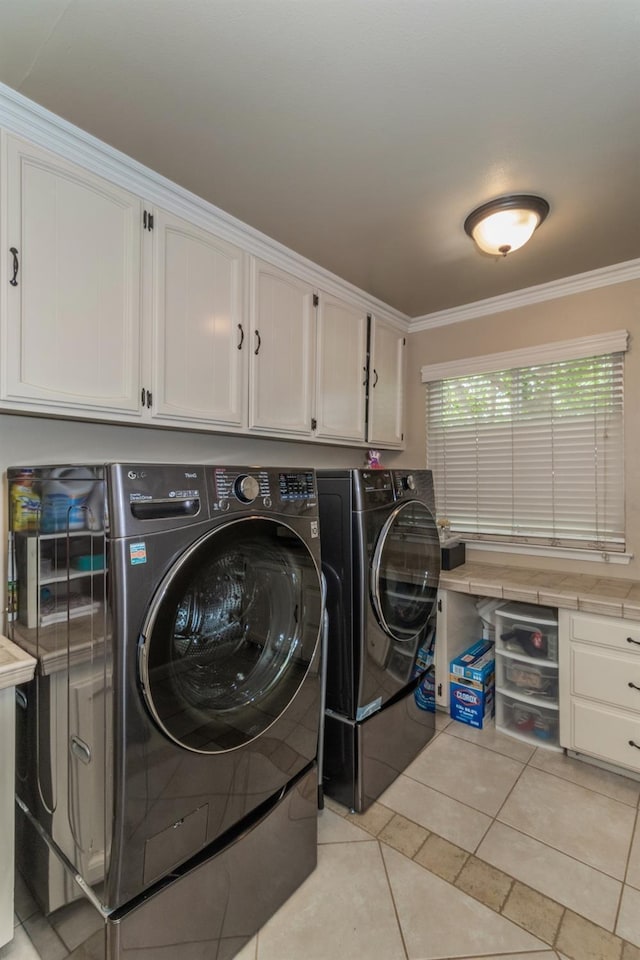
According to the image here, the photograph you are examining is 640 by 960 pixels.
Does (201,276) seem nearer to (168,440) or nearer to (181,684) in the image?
(168,440)

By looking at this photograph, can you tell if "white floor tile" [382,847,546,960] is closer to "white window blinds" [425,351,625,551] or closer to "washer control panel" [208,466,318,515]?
"washer control panel" [208,466,318,515]

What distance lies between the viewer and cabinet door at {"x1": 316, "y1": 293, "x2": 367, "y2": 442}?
2.40 metres

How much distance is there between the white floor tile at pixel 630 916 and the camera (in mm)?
1319

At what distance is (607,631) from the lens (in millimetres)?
1972

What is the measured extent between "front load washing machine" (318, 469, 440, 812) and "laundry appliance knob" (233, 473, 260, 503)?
0.58 m

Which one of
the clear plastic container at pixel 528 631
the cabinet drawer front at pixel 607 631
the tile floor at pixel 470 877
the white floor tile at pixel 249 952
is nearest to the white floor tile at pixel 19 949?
the tile floor at pixel 470 877

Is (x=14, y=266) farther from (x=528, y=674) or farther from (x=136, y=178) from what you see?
(x=528, y=674)

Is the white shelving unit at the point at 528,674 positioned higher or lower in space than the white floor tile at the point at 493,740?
higher

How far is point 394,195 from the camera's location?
175 cm

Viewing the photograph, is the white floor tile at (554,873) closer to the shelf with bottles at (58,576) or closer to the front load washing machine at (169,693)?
the front load washing machine at (169,693)

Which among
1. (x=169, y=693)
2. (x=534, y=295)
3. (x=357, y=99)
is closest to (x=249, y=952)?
(x=169, y=693)

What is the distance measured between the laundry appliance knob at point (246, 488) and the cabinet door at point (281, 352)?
0.85 meters

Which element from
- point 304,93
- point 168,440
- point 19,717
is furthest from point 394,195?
point 19,717

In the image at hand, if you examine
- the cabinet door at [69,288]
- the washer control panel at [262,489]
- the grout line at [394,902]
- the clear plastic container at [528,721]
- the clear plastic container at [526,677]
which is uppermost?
the cabinet door at [69,288]
